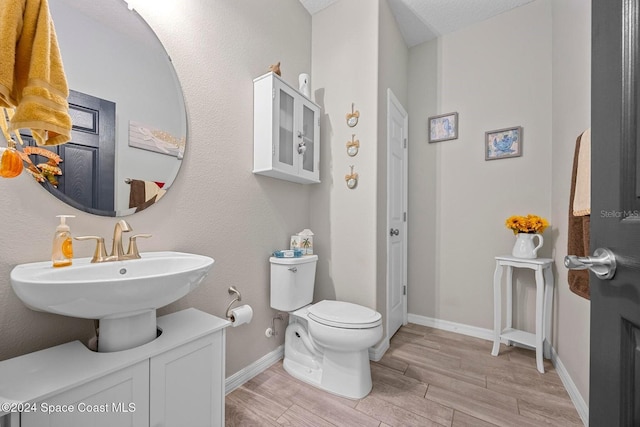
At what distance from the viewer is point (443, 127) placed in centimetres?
255

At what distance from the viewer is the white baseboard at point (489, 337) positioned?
1420 mm

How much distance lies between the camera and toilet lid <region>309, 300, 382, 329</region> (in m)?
1.51

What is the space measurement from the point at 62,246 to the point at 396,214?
2.15 meters

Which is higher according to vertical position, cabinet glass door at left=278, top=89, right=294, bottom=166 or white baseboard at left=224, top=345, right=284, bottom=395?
cabinet glass door at left=278, top=89, right=294, bottom=166

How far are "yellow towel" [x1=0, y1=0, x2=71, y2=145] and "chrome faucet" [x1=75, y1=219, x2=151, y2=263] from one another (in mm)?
378

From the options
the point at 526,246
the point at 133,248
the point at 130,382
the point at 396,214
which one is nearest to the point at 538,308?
the point at 526,246

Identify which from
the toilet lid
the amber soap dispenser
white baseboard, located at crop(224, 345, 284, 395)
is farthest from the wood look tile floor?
the amber soap dispenser

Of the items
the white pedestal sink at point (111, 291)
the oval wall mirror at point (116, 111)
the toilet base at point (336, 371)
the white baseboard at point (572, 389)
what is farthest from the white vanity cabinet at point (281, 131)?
the white baseboard at point (572, 389)

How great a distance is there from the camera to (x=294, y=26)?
2.11m

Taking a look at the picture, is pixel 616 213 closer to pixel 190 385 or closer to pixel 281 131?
pixel 190 385

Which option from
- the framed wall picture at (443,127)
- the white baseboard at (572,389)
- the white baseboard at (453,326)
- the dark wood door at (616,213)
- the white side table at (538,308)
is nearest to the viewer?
the dark wood door at (616,213)

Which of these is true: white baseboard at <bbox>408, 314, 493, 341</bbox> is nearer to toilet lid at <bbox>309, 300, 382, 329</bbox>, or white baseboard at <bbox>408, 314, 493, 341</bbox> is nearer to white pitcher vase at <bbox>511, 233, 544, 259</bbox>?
white pitcher vase at <bbox>511, 233, 544, 259</bbox>

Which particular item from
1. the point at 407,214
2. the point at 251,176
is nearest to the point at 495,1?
the point at 407,214

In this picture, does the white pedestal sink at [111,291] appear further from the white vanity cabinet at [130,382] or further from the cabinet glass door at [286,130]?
the cabinet glass door at [286,130]
